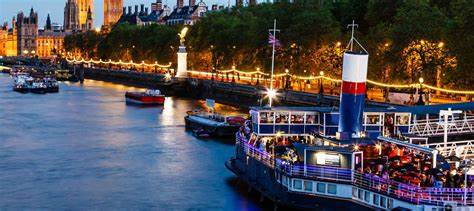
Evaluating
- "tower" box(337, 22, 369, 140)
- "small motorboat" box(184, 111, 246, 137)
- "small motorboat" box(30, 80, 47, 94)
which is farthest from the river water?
"small motorboat" box(30, 80, 47, 94)

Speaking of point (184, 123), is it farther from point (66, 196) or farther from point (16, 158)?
point (66, 196)

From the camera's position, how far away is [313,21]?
238 ft

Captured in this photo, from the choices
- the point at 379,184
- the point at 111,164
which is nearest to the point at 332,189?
the point at 379,184

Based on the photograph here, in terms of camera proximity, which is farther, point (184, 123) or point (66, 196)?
point (184, 123)

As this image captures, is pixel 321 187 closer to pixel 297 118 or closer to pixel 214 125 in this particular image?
pixel 297 118

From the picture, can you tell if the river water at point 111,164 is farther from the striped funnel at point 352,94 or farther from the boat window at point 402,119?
the boat window at point 402,119

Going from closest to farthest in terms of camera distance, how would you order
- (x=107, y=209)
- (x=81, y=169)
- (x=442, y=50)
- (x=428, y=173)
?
1. (x=428, y=173)
2. (x=107, y=209)
3. (x=81, y=169)
4. (x=442, y=50)

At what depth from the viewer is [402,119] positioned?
3444 cm

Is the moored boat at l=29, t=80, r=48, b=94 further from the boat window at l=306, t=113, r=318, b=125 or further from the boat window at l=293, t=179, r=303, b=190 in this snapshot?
the boat window at l=293, t=179, r=303, b=190

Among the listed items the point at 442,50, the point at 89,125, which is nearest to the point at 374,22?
the point at 442,50

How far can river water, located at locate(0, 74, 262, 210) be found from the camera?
33.6 meters

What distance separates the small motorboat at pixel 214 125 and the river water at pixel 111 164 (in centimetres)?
89

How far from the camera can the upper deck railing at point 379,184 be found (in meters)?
24.3

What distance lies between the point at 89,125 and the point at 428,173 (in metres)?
38.9
